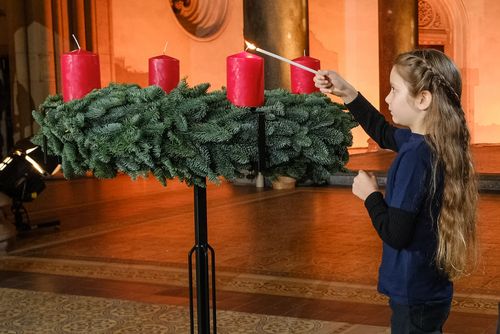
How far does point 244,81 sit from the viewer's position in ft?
7.75

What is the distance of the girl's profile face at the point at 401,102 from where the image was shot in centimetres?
237

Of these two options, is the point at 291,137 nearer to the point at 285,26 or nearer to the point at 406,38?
the point at 285,26

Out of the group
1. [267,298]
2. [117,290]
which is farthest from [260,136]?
[117,290]

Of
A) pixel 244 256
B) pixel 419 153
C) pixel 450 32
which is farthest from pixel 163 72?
pixel 450 32

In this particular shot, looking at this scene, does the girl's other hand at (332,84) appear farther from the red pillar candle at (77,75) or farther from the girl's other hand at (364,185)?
the red pillar candle at (77,75)

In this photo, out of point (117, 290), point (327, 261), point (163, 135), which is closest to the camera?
point (163, 135)

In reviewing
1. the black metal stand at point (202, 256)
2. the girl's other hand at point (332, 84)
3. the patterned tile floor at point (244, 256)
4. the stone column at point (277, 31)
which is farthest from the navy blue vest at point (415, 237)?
the stone column at point (277, 31)

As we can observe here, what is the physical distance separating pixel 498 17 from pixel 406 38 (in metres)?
4.68

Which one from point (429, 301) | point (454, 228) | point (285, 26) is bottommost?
point (429, 301)

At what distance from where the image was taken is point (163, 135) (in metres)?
2.30

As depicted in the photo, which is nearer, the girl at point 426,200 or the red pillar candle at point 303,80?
the girl at point 426,200

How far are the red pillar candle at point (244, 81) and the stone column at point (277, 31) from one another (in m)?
8.57

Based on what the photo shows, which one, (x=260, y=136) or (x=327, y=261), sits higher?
(x=260, y=136)

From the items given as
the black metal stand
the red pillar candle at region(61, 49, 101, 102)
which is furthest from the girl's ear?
the red pillar candle at region(61, 49, 101, 102)
